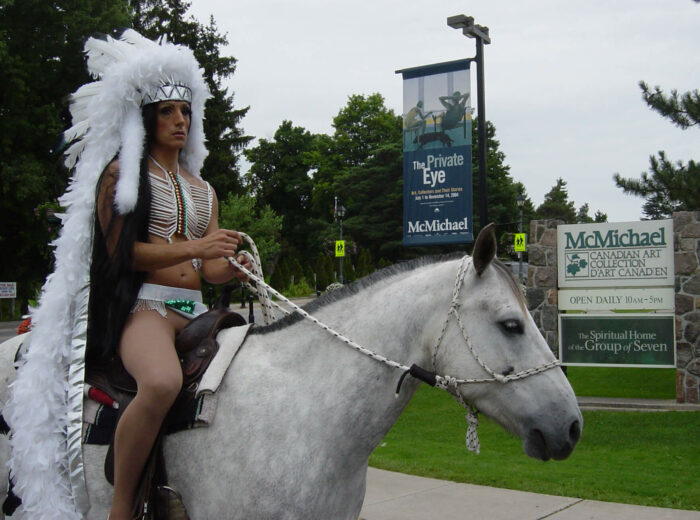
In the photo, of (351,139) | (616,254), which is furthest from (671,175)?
(351,139)

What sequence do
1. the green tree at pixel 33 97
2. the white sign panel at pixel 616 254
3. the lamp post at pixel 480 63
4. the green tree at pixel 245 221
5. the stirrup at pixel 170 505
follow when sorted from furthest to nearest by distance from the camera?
the green tree at pixel 33 97 < the green tree at pixel 245 221 < the lamp post at pixel 480 63 < the white sign panel at pixel 616 254 < the stirrup at pixel 170 505

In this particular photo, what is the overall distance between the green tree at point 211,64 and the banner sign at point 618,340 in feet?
73.7


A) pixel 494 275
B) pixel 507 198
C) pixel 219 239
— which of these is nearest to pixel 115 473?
pixel 219 239

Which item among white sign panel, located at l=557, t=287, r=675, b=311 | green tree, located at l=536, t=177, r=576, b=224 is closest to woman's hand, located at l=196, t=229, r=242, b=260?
white sign panel, located at l=557, t=287, r=675, b=311

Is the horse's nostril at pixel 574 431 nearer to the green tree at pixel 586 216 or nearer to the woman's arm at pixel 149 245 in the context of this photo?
the woman's arm at pixel 149 245

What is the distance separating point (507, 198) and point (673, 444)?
1697 inches

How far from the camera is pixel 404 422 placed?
361 inches

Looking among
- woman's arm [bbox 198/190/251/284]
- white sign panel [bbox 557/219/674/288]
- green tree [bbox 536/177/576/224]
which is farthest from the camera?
green tree [bbox 536/177/576/224]

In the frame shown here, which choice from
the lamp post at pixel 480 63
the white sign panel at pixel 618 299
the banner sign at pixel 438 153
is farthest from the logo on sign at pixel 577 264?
the banner sign at pixel 438 153

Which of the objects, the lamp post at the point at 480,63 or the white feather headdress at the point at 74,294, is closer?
the white feather headdress at the point at 74,294

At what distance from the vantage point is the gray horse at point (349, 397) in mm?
2305

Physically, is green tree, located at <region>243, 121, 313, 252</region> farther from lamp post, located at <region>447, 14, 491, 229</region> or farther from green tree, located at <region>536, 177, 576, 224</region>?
lamp post, located at <region>447, 14, 491, 229</region>

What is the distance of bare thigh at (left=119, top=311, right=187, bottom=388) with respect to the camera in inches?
94.4

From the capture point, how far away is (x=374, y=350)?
8.14 feet
